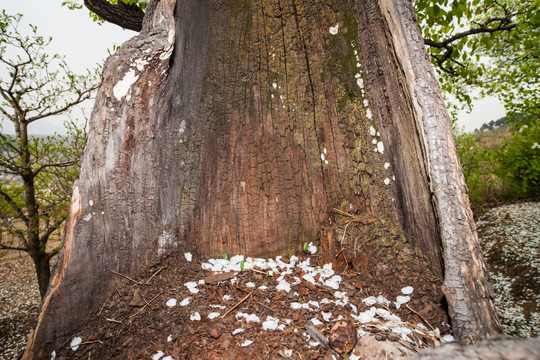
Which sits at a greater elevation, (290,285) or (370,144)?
(370,144)

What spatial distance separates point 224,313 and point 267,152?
0.98 metres

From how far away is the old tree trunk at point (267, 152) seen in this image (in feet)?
4.43

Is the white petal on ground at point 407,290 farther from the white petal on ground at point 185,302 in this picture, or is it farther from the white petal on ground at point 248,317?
the white petal on ground at point 185,302

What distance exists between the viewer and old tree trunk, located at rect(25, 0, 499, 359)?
1.35m

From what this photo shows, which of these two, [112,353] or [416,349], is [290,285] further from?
[112,353]

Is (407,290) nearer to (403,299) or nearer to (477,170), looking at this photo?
(403,299)

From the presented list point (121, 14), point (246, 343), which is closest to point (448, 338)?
point (246, 343)

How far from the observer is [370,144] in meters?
1.59

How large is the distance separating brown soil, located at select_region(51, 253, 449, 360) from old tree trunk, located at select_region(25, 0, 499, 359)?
10 cm

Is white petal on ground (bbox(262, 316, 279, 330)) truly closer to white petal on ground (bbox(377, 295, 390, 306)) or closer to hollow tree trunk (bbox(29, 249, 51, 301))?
white petal on ground (bbox(377, 295, 390, 306))

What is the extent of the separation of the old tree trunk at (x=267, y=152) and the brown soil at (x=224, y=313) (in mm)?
97

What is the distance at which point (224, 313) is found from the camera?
132 cm

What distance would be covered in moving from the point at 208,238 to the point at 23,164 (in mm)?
4921

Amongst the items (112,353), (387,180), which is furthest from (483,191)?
(112,353)
